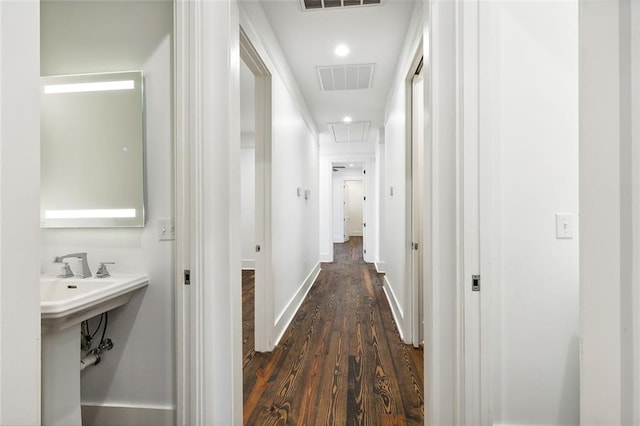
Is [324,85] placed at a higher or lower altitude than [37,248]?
higher

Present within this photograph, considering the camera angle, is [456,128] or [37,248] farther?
[456,128]

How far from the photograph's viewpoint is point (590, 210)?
14.2 inches

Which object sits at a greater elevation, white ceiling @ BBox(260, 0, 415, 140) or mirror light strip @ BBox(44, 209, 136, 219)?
white ceiling @ BBox(260, 0, 415, 140)

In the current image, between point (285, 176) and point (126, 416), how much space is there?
2.15 meters

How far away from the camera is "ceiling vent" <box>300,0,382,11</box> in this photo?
6.30 ft

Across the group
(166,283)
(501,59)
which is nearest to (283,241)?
(166,283)

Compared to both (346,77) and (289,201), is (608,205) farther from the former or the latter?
(346,77)

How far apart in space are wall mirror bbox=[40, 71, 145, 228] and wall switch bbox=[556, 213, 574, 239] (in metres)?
2.00

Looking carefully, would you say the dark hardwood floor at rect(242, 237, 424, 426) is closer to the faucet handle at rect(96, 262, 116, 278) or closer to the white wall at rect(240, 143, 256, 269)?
the faucet handle at rect(96, 262, 116, 278)

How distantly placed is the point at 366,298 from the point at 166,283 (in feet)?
9.64

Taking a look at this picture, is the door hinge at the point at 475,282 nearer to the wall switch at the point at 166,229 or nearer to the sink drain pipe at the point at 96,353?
the wall switch at the point at 166,229

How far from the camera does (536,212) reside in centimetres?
129

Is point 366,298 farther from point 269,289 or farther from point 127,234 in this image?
point 127,234

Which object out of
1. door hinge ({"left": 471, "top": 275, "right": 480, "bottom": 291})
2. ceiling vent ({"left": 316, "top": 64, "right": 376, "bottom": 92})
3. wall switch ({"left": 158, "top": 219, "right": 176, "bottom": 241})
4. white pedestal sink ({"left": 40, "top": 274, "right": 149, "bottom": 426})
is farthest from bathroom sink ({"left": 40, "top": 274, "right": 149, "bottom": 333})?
ceiling vent ({"left": 316, "top": 64, "right": 376, "bottom": 92})
